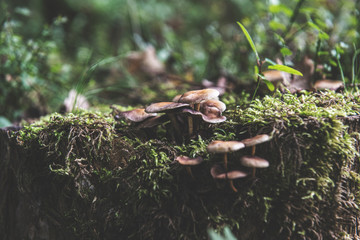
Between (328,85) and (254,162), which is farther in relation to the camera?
(328,85)

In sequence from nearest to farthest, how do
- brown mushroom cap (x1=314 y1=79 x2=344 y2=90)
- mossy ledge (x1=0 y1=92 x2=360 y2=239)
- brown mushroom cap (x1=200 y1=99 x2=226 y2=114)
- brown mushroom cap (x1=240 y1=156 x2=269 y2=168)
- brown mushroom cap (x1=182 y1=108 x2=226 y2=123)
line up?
brown mushroom cap (x1=240 y1=156 x2=269 y2=168), mossy ledge (x1=0 y1=92 x2=360 y2=239), brown mushroom cap (x1=182 y1=108 x2=226 y2=123), brown mushroom cap (x1=200 y1=99 x2=226 y2=114), brown mushroom cap (x1=314 y1=79 x2=344 y2=90)

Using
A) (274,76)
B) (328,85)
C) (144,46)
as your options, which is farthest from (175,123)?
(144,46)

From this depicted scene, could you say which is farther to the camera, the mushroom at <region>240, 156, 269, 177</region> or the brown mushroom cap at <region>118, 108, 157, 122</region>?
the brown mushroom cap at <region>118, 108, 157, 122</region>

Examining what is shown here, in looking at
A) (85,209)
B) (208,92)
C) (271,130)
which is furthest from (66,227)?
(271,130)

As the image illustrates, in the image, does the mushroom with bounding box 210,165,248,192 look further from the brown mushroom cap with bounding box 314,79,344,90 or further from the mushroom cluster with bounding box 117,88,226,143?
the brown mushroom cap with bounding box 314,79,344,90

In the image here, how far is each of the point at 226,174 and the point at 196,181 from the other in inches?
10.6

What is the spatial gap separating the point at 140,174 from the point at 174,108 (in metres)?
0.49

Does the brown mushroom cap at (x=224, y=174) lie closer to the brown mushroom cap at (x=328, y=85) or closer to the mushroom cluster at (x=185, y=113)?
the mushroom cluster at (x=185, y=113)

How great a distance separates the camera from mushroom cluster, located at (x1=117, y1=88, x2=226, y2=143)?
158cm

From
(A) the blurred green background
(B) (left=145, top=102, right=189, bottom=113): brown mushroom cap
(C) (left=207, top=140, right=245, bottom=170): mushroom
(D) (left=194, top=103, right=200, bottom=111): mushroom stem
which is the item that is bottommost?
(C) (left=207, top=140, right=245, bottom=170): mushroom

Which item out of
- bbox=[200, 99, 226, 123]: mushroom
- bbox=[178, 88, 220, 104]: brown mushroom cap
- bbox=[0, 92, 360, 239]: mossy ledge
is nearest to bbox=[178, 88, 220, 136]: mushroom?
bbox=[178, 88, 220, 104]: brown mushroom cap

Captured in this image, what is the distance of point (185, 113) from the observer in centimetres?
165

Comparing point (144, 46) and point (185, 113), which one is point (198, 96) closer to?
point (185, 113)

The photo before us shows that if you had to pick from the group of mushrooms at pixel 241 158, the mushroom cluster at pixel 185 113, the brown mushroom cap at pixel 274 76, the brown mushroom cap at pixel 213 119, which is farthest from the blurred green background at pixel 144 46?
the group of mushrooms at pixel 241 158
